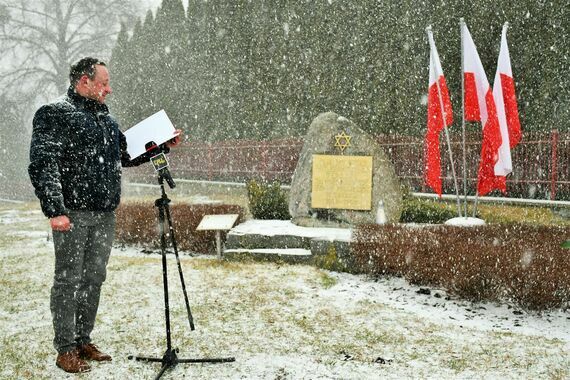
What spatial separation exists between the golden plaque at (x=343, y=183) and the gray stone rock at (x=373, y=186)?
0.09m

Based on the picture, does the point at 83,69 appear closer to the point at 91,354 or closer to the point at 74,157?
the point at 74,157

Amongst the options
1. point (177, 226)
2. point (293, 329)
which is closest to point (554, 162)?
point (177, 226)

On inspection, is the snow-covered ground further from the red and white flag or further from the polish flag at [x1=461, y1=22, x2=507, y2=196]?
the red and white flag

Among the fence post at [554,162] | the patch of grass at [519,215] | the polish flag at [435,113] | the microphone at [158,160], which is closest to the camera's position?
the microphone at [158,160]

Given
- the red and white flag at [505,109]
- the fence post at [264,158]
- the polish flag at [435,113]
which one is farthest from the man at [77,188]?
the fence post at [264,158]

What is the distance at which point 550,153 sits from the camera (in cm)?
1045

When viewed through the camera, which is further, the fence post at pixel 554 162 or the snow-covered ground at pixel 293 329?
the fence post at pixel 554 162

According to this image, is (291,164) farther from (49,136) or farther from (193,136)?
(49,136)

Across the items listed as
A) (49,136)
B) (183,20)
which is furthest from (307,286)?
(183,20)

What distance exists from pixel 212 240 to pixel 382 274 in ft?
9.29

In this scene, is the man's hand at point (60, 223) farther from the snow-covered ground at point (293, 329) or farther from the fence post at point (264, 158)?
the fence post at point (264, 158)

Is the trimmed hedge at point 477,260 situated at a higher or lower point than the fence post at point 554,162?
lower

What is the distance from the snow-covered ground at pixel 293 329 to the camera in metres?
3.52

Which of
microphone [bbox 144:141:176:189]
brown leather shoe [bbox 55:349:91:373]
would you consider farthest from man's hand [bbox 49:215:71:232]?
brown leather shoe [bbox 55:349:91:373]
